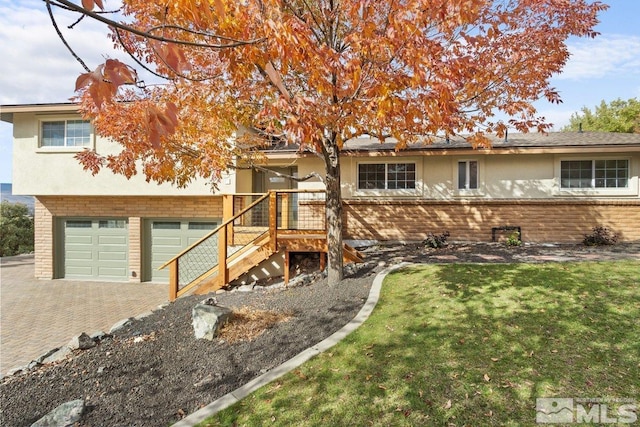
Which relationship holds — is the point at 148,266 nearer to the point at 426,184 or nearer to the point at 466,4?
the point at 426,184

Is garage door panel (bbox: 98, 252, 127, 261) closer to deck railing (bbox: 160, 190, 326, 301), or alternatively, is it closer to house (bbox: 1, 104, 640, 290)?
house (bbox: 1, 104, 640, 290)

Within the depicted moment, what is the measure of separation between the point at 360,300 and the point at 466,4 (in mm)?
4748

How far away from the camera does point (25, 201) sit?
71.8 ft

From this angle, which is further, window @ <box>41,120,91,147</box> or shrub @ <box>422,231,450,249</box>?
window @ <box>41,120,91,147</box>

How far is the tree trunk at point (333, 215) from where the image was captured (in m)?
7.12

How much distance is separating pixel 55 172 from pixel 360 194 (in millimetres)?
11074

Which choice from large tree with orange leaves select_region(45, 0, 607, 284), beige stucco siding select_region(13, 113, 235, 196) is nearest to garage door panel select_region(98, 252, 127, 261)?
beige stucco siding select_region(13, 113, 235, 196)

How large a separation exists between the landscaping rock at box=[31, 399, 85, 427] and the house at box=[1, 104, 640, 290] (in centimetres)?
721

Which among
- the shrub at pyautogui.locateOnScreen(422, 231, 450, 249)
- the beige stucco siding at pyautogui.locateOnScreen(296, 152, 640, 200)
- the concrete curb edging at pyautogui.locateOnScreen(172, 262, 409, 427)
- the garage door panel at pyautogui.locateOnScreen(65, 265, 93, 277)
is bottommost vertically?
the garage door panel at pyautogui.locateOnScreen(65, 265, 93, 277)

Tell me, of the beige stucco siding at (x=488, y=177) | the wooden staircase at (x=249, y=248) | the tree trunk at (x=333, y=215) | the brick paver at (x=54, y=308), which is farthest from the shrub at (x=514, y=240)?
the brick paver at (x=54, y=308)

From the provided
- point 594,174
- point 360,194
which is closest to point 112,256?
point 360,194

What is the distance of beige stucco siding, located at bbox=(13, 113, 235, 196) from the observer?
1224 centimetres

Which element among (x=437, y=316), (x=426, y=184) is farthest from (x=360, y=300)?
(x=426, y=184)

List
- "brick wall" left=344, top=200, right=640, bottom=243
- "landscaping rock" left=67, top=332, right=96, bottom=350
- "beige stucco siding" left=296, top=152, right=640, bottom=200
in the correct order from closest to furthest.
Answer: "landscaping rock" left=67, top=332, right=96, bottom=350, "brick wall" left=344, top=200, right=640, bottom=243, "beige stucco siding" left=296, top=152, right=640, bottom=200
